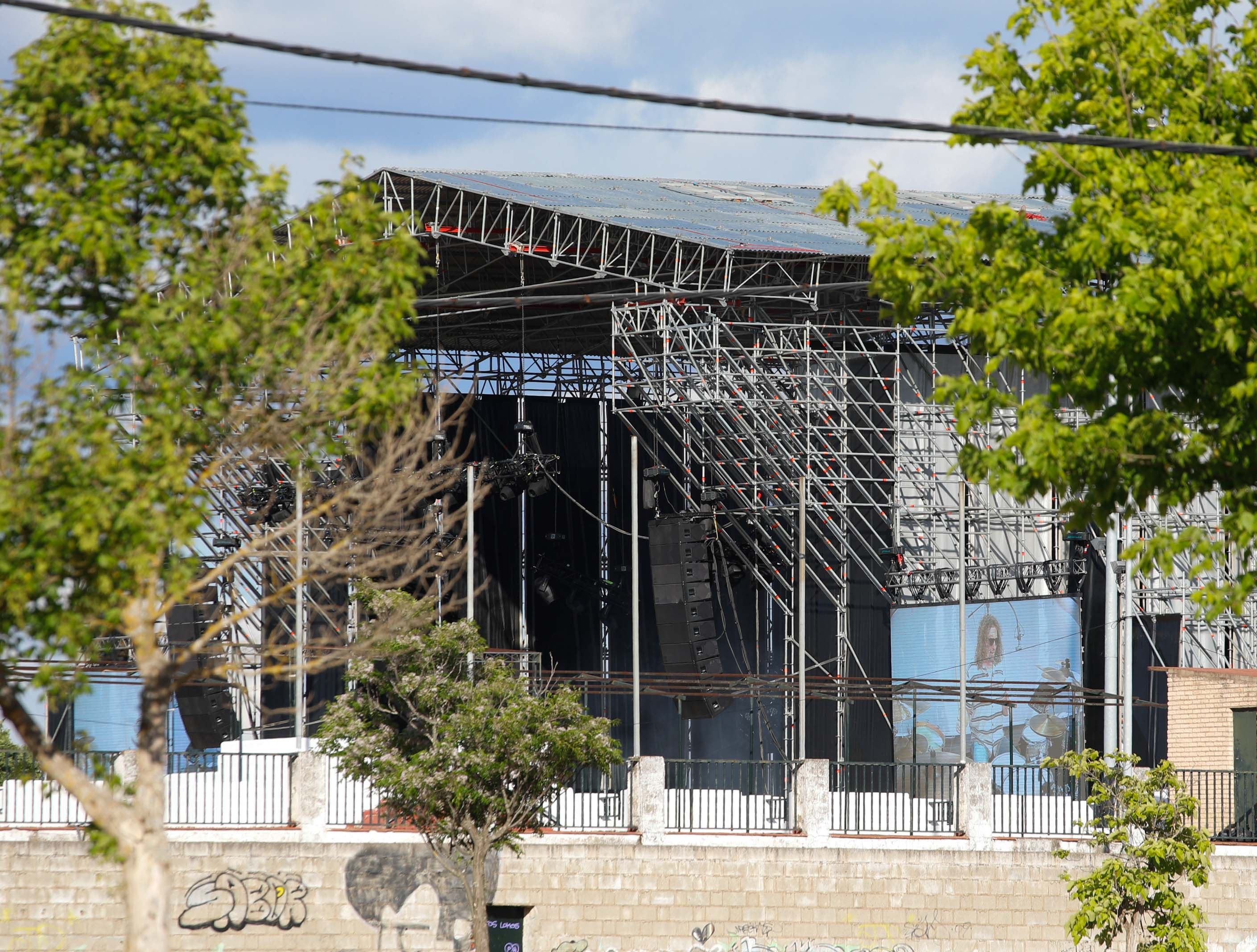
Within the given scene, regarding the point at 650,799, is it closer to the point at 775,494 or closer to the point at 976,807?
the point at 976,807

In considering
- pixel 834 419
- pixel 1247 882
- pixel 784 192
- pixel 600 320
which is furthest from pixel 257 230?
pixel 784 192

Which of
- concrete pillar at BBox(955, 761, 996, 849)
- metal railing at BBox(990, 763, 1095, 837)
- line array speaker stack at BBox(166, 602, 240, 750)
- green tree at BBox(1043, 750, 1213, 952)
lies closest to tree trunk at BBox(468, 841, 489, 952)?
concrete pillar at BBox(955, 761, 996, 849)

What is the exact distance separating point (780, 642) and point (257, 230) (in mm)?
26820

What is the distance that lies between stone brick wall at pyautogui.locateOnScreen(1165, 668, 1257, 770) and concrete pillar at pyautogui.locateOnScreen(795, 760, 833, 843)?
7.36 m

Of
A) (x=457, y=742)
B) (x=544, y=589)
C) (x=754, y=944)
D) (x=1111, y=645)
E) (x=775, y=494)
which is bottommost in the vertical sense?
(x=754, y=944)

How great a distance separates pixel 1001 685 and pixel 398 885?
13.0 metres

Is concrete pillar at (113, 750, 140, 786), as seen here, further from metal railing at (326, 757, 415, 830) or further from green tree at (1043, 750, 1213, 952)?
green tree at (1043, 750, 1213, 952)

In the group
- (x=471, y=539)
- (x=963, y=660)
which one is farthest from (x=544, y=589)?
(x=471, y=539)

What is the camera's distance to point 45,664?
11023 mm

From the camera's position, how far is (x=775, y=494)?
34062mm

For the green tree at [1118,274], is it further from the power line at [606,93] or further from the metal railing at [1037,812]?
the metal railing at [1037,812]

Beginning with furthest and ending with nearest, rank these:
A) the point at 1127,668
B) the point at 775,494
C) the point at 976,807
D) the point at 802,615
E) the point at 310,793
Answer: the point at 775,494 < the point at 802,615 < the point at 1127,668 < the point at 976,807 < the point at 310,793

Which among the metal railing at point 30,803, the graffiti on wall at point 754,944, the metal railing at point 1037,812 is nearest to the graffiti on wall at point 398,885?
the graffiti on wall at point 754,944

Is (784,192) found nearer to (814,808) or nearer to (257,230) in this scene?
(814,808)
